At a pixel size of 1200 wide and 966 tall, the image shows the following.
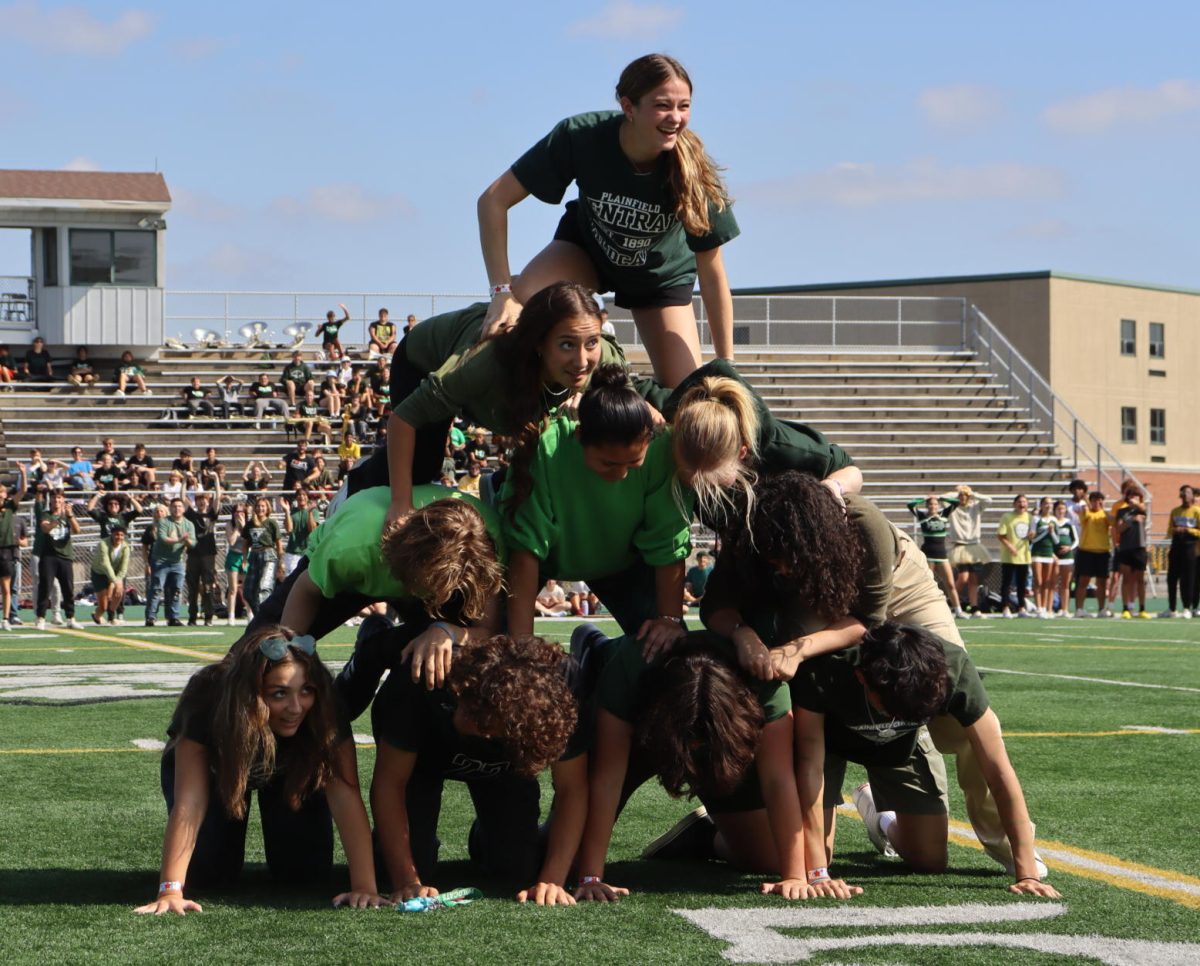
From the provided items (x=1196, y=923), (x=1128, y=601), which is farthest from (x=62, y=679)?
(x=1128, y=601)

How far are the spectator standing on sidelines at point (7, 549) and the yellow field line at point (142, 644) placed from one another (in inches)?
32.1

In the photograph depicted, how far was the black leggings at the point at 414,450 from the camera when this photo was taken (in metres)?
4.97

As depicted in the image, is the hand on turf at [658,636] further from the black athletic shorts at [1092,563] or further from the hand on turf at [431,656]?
the black athletic shorts at [1092,563]

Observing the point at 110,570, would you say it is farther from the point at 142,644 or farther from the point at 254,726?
the point at 254,726

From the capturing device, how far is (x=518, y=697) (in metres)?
4.05

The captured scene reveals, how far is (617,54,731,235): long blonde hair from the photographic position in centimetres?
486

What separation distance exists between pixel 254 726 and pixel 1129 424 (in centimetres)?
4917

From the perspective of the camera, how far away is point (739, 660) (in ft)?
14.2

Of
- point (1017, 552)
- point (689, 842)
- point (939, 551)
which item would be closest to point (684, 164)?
point (689, 842)

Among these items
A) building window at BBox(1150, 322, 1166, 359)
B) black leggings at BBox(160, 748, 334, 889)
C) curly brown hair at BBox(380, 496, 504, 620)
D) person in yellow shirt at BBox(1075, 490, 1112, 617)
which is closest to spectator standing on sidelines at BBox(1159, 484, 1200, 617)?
person in yellow shirt at BBox(1075, 490, 1112, 617)

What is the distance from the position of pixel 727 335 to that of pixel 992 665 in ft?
23.1

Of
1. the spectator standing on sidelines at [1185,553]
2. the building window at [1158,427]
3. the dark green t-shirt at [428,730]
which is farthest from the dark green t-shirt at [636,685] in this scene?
the building window at [1158,427]

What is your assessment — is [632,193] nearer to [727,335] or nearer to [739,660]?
[727,335]

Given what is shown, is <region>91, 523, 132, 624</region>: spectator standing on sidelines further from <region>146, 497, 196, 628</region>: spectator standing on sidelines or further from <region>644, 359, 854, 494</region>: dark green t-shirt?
<region>644, 359, 854, 494</region>: dark green t-shirt
